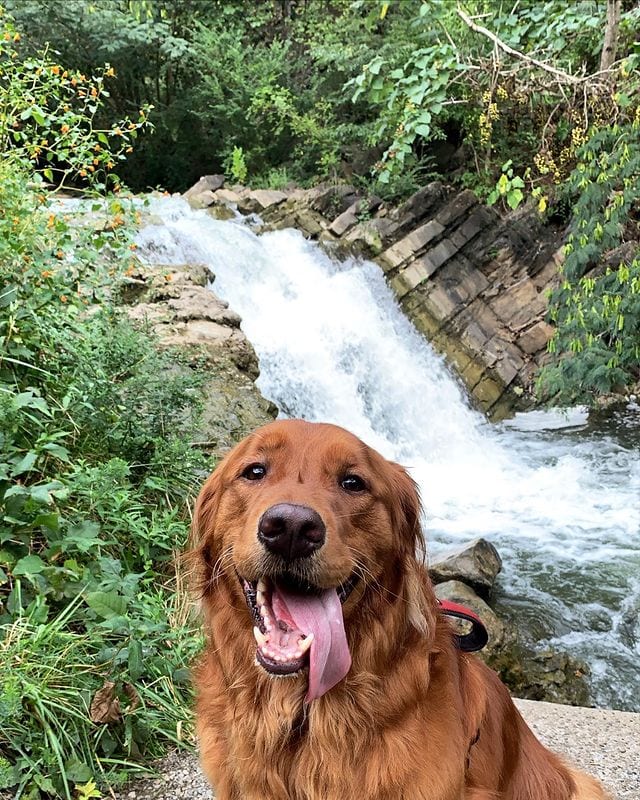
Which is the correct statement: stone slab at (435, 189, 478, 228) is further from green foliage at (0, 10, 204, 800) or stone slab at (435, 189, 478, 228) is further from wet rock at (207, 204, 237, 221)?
green foliage at (0, 10, 204, 800)

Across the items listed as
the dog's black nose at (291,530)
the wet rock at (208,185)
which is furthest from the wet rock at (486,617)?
the wet rock at (208,185)

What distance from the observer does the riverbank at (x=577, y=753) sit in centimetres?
241

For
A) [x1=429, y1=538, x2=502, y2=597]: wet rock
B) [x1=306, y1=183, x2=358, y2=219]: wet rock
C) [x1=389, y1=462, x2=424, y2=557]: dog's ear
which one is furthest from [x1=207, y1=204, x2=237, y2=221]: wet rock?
[x1=389, y1=462, x2=424, y2=557]: dog's ear

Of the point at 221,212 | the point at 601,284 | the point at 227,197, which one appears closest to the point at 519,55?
the point at 601,284

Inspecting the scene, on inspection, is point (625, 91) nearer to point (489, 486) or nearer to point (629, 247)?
point (629, 247)

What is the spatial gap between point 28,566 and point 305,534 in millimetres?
1658

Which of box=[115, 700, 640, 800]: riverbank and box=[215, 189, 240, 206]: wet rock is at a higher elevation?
box=[215, 189, 240, 206]: wet rock

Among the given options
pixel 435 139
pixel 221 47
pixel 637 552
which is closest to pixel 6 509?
pixel 637 552

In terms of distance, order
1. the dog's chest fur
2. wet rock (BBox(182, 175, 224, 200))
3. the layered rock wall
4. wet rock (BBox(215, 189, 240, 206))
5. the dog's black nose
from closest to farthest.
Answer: the dog's black nose
the dog's chest fur
the layered rock wall
wet rock (BBox(215, 189, 240, 206))
wet rock (BBox(182, 175, 224, 200))

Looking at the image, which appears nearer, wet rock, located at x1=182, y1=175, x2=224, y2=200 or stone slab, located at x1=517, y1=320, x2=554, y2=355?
stone slab, located at x1=517, y1=320, x2=554, y2=355

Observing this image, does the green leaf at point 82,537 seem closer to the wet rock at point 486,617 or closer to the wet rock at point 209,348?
the wet rock at point 209,348

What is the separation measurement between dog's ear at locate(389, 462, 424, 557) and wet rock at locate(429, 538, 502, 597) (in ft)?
11.1

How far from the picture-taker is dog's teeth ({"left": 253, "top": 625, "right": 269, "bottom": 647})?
5.24ft

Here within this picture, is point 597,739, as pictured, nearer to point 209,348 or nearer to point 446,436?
point 209,348
